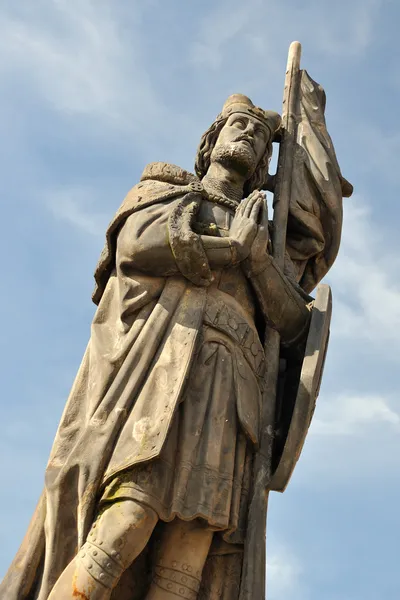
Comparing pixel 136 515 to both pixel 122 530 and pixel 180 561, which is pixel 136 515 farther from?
pixel 180 561

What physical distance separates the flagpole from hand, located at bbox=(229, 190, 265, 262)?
65 cm

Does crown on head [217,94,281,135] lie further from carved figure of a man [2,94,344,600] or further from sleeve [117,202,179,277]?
sleeve [117,202,179,277]

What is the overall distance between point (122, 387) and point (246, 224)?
72.2 inches

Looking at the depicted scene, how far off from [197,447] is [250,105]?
12.1 ft

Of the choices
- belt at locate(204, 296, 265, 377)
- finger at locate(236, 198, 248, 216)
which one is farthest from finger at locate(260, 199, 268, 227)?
belt at locate(204, 296, 265, 377)

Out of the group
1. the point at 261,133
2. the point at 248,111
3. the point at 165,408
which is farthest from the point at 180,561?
the point at 248,111

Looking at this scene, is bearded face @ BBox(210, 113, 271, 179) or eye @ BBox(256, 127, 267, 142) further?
eye @ BBox(256, 127, 267, 142)

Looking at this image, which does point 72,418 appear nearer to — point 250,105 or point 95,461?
point 95,461

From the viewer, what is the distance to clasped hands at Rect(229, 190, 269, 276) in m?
9.66

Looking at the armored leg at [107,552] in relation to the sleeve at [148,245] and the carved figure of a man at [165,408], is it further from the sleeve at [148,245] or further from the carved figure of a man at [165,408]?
the sleeve at [148,245]

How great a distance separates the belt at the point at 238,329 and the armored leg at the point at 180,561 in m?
1.52

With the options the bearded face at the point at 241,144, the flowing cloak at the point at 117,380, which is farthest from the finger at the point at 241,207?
the bearded face at the point at 241,144

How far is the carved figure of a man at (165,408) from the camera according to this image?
8414 mm

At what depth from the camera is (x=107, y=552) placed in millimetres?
8164
